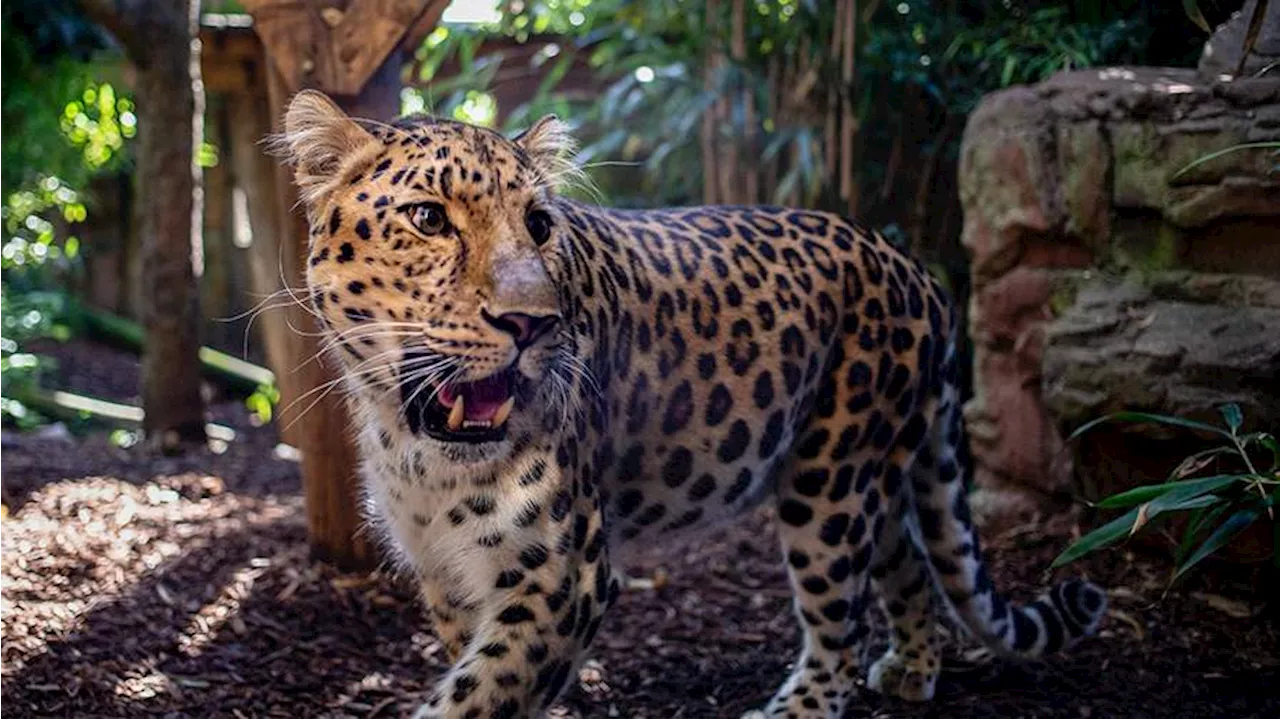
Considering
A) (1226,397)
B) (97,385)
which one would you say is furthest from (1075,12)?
(97,385)

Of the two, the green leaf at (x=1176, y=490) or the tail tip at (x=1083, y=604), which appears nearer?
the green leaf at (x=1176, y=490)

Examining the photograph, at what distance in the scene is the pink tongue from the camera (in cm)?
347

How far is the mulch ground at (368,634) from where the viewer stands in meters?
4.72

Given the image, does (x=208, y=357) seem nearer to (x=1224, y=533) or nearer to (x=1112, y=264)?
(x=1112, y=264)

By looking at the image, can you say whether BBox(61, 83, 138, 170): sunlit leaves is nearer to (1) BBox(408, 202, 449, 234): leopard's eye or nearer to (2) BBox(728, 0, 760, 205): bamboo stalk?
(2) BBox(728, 0, 760, 205): bamboo stalk

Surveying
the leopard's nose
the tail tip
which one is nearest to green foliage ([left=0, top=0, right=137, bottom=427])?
the leopard's nose

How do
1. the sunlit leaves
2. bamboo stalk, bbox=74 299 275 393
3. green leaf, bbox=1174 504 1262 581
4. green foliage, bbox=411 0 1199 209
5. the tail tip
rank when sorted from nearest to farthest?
green leaf, bbox=1174 504 1262 581 < the tail tip < green foliage, bbox=411 0 1199 209 < the sunlit leaves < bamboo stalk, bbox=74 299 275 393

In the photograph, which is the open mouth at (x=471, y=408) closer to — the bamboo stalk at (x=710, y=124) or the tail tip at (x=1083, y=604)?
the tail tip at (x=1083, y=604)

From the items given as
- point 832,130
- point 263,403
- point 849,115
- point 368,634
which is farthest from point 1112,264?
point 263,403

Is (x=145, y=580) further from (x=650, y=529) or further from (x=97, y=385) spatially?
(x=97, y=385)

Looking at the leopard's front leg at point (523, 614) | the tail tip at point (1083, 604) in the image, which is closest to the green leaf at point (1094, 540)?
the tail tip at point (1083, 604)

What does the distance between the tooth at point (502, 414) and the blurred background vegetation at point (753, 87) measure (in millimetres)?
4159

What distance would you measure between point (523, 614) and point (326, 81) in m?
2.17

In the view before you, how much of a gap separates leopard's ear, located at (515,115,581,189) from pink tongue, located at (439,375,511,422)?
0.63 metres
